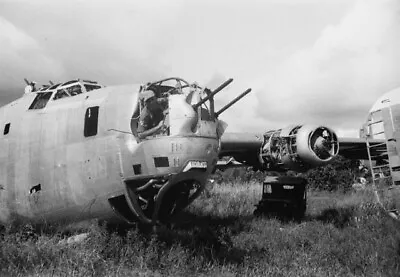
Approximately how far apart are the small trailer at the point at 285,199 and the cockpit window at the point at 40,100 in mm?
9140

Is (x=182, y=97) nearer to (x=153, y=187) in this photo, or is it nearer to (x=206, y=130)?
(x=206, y=130)

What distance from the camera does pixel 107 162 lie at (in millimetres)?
7645

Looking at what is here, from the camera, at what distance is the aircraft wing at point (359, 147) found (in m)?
14.7

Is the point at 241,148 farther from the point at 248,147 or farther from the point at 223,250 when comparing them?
the point at 223,250

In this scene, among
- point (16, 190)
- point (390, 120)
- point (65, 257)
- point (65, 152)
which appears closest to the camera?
point (65, 257)

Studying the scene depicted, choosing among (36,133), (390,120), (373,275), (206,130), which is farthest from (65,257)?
(390,120)

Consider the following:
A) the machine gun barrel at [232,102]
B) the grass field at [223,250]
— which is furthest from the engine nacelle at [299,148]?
the machine gun barrel at [232,102]

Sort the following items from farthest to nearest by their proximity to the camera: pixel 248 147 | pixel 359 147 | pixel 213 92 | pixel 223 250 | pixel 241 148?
pixel 359 147, pixel 248 147, pixel 241 148, pixel 223 250, pixel 213 92

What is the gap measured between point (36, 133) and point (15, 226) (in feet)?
6.88

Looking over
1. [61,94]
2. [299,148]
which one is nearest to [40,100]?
[61,94]

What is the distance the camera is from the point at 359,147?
15.6 metres

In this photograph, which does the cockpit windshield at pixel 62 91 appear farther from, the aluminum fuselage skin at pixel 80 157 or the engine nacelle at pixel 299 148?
the engine nacelle at pixel 299 148

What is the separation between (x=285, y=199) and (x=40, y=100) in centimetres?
992

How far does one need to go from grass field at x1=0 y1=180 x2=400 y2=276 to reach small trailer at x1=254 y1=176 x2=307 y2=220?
60.5 inches
